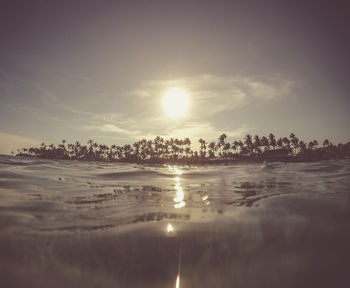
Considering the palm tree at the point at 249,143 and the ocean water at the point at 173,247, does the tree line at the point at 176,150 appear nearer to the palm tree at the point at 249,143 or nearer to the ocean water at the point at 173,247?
the palm tree at the point at 249,143

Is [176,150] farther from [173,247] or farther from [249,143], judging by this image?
[173,247]

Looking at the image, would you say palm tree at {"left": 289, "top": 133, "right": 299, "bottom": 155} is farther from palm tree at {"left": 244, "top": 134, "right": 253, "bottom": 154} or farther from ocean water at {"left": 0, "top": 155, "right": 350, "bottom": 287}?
ocean water at {"left": 0, "top": 155, "right": 350, "bottom": 287}

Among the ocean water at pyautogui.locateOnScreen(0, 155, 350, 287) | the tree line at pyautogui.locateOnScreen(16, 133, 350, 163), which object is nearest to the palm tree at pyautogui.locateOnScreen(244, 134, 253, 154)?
the tree line at pyautogui.locateOnScreen(16, 133, 350, 163)

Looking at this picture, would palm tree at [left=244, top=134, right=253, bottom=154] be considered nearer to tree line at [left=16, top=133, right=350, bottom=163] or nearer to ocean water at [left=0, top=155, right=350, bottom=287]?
tree line at [left=16, top=133, right=350, bottom=163]

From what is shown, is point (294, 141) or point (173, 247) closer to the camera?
point (173, 247)

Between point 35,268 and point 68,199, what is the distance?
2272mm

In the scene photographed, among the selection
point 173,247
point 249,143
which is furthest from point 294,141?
point 173,247

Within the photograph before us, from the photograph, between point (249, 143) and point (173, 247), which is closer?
point (173, 247)

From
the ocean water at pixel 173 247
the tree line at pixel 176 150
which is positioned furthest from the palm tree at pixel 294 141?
the ocean water at pixel 173 247

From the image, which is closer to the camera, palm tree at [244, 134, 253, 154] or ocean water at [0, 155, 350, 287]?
ocean water at [0, 155, 350, 287]

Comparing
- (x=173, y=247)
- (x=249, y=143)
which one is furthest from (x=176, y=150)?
(x=173, y=247)

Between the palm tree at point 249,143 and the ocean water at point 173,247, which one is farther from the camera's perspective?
the palm tree at point 249,143

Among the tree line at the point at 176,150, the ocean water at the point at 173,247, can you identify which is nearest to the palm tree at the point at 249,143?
the tree line at the point at 176,150

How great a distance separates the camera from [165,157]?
112 meters
